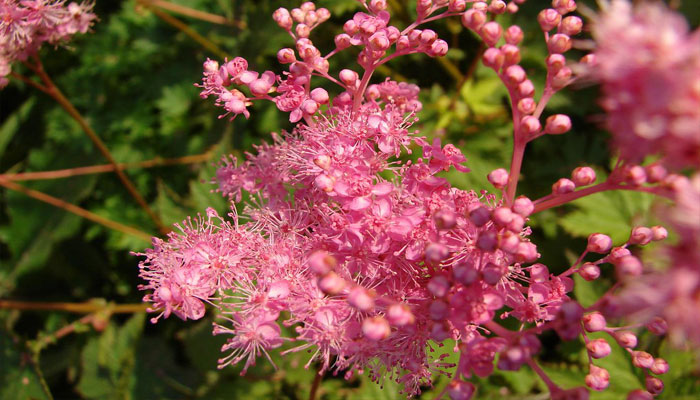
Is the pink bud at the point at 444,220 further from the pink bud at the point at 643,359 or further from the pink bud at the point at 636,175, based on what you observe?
the pink bud at the point at 643,359

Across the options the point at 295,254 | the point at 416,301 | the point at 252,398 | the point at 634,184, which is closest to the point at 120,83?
the point at 252,398

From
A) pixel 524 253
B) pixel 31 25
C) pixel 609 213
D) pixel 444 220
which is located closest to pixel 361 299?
pixel 444 220

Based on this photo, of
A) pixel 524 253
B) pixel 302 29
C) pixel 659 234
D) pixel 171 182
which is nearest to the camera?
pixel 524 253

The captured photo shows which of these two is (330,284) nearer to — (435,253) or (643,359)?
(435,253)

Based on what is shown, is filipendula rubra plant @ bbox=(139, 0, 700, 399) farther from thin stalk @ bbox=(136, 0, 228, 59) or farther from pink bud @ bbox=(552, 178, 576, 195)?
thin stalk @ bbox=(136, 0, 228, 59)

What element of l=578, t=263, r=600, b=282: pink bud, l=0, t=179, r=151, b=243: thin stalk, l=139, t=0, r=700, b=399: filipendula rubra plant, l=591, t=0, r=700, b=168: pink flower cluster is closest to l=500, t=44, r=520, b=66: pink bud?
l=139, t=0, r=700, b=399: filipendula rubra plant

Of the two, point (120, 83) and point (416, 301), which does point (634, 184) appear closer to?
point (416, 301)

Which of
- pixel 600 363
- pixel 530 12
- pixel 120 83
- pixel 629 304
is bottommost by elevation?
pixel 600 363
